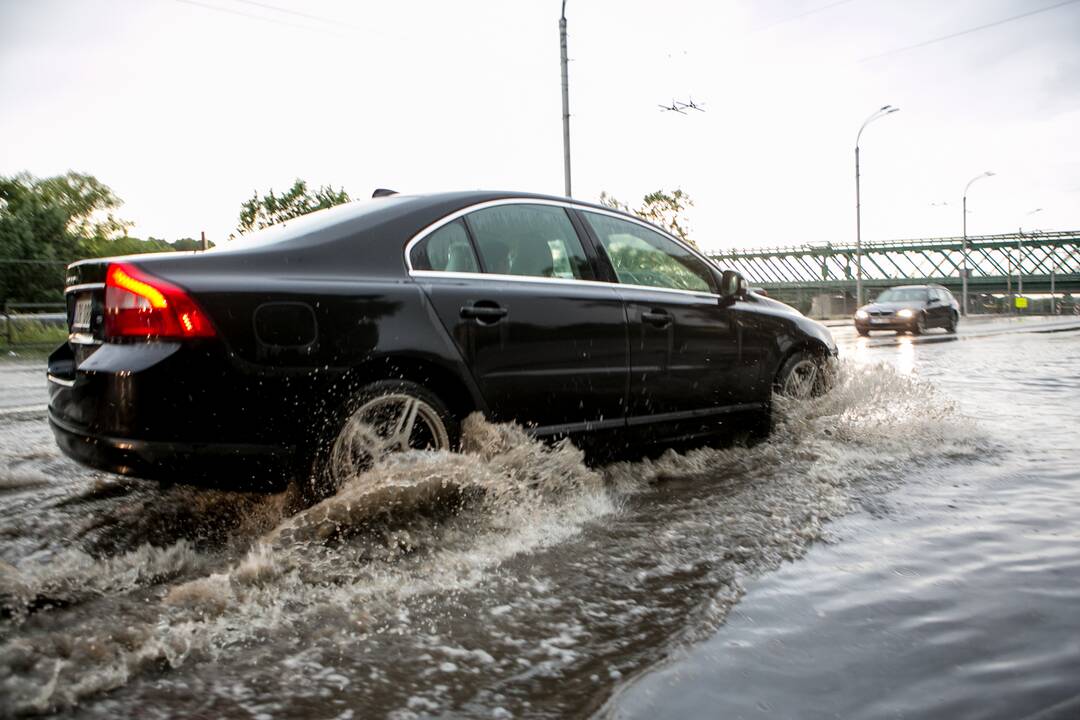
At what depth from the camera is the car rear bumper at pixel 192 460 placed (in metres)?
3.18

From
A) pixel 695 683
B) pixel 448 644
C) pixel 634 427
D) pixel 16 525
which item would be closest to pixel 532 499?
pixel 634 427

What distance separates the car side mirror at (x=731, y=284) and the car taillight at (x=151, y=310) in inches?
128

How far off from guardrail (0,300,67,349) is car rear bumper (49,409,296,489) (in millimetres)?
13364

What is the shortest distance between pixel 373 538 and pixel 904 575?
6.32ft

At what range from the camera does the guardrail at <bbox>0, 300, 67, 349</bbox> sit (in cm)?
1502

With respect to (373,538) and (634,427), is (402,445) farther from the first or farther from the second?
(634,427)

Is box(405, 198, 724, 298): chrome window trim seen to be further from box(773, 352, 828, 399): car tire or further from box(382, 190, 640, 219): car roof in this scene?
box(773, 352, 828, 399): car tire

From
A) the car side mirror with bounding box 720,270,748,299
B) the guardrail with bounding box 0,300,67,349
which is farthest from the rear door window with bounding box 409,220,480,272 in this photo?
the guardrail with bounding box 0,300,67,349

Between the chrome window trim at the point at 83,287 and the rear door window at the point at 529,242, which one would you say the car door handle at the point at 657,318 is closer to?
the rear door window at the point at 529,242

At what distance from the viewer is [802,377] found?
6004mm

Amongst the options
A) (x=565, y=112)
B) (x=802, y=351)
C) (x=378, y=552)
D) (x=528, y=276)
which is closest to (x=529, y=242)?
(x=528, y=276)

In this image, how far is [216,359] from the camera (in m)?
3.18

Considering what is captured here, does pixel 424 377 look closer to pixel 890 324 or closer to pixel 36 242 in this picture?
pixel 890 324

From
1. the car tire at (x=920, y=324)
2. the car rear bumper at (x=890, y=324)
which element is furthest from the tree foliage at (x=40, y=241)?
the car tire at (x=920, y=324)
